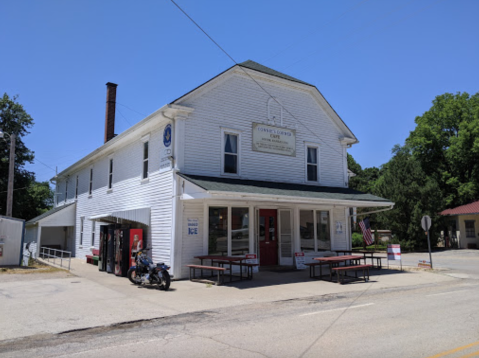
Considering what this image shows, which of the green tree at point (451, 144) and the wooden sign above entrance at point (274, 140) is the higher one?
the green tree at point (451, 144)

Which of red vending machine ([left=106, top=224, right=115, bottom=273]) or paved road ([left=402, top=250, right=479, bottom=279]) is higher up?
red vending machine ([left=106, top=224, right=115, bottom=273])

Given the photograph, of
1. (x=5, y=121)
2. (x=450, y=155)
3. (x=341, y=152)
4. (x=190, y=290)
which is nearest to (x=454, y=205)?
(x=450, y=155)

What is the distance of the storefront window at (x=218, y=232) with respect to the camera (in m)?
13.9

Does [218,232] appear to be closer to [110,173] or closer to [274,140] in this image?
[274,140]

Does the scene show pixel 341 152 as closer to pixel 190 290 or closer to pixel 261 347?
pixel 190 290

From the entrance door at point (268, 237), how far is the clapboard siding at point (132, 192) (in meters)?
4.01

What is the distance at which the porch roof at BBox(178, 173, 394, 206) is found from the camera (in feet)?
40.7

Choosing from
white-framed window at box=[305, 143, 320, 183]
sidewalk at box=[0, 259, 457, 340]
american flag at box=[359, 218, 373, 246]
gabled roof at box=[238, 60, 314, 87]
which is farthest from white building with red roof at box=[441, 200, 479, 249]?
gabled roof at box=[238, 60, 314, 87]

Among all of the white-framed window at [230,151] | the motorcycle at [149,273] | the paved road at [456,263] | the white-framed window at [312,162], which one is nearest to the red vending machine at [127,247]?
the motorcycle at [149,273]

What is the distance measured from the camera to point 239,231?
48.2ft

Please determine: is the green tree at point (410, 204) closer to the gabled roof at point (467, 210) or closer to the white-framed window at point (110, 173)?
the gabled roof at point (467, 210)

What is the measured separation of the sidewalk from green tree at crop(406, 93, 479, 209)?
2684 cm

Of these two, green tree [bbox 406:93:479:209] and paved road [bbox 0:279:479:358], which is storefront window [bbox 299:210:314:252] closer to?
paved road [bbox 0:279:479:358]

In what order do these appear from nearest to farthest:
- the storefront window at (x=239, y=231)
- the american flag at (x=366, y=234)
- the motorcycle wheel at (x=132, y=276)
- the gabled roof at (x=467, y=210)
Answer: the motorcycle wheel at (x=132, y=276), the storefront window at (x=239, y=231), the american flag at (x=366, y=234), the gabled roof at (x=467, y=210)
